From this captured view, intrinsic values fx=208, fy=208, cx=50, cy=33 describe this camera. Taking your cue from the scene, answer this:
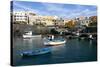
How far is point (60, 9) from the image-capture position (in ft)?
7.82

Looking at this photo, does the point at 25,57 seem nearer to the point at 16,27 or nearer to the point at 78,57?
the point at 16,27

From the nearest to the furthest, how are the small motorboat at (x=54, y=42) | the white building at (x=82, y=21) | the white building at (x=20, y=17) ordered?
the white building at (x=20, y=17) → the small motorboat at (x=54, y=42) → the white building at (x=82, y=21)

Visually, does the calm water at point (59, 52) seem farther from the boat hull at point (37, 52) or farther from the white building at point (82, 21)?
the white building at point (82, 21)

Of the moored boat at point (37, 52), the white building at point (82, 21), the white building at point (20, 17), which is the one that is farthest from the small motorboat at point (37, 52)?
the white building at point (82, 21)

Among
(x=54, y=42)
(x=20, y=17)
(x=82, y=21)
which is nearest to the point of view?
(x=20, y=17)

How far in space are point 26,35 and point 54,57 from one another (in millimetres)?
406

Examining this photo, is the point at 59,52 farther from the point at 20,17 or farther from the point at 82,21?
the point at 20,17

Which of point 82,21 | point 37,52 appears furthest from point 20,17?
point 82,21

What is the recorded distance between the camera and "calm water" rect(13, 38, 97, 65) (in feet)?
7.25

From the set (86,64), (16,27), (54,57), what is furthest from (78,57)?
(16,27)

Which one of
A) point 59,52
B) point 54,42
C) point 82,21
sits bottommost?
point 59,52

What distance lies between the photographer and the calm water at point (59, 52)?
7.25ft

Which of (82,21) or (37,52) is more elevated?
(82,21)

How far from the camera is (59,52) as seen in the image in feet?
7.77
